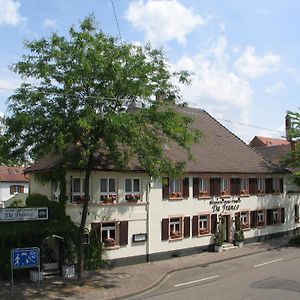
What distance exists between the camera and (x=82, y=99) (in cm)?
1848

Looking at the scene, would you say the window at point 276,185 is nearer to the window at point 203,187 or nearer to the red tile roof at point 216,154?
the red tile roof at point 216,154

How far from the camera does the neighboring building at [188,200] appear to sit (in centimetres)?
2508

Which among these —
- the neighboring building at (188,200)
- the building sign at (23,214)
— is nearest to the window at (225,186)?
the neighboring building at (188,200)

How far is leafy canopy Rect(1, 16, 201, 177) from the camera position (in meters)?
17.9

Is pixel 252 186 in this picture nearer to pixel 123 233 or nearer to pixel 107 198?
pixel 123 233

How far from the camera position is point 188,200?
29.2 meters

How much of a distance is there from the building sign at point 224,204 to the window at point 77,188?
9.76 m

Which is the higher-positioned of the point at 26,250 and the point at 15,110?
the point at 15,110

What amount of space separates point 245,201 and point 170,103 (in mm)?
15916

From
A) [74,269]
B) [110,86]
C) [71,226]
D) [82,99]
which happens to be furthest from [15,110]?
[74,269]

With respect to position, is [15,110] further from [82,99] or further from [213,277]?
[213,277]

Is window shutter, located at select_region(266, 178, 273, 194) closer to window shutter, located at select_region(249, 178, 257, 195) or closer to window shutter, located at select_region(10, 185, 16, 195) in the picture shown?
window shutter, located at select_region(249, 178, 257, 195)

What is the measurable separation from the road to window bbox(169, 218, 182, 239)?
3.09 meters

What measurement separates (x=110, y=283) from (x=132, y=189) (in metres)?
6.53
